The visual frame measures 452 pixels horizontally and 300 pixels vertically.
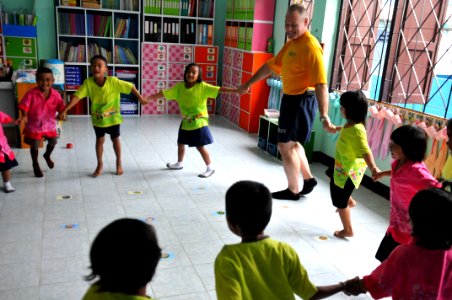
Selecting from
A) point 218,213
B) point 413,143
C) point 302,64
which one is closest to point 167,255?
point 218,213

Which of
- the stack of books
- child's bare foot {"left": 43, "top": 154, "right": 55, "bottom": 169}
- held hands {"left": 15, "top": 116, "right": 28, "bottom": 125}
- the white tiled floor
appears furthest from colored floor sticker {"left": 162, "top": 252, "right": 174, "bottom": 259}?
the stack of books

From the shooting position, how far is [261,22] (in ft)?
19.3

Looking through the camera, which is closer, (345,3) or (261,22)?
(345,3)

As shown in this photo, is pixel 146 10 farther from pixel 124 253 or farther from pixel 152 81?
pixel 124 253

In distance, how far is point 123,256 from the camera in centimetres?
95

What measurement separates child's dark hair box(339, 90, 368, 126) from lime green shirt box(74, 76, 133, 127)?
211cm

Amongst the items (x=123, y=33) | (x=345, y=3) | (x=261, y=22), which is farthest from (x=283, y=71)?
(x=123, y=33)

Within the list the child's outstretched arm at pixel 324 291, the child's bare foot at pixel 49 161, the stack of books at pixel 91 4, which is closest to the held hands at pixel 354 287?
the child's outstretched arm at pixel 324 291

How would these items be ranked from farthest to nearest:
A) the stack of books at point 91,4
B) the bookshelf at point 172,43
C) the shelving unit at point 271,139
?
the bookshelf at point 172,43 < the stack of books at point 91,4 < the shelving unit at point 271,139

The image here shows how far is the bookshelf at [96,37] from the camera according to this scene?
621cm

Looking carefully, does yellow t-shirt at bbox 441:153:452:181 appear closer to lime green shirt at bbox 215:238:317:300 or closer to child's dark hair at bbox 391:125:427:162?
child's dark hair at bbox 391:125:427:162

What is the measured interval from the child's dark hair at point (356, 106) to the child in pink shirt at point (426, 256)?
137 centimetres

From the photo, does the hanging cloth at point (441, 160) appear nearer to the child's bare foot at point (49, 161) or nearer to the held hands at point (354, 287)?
the held hands at point (354, 287)

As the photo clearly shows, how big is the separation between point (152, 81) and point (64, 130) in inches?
69.1
